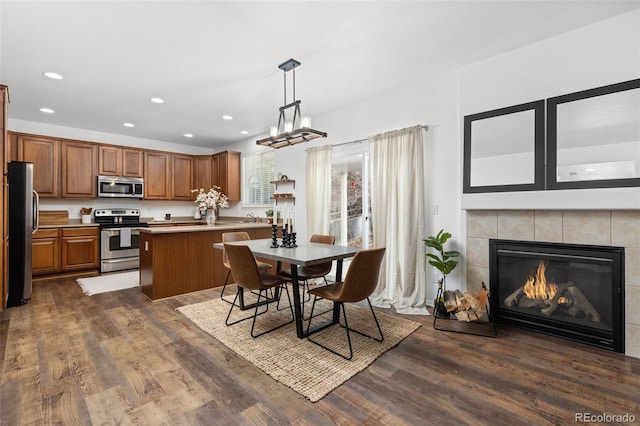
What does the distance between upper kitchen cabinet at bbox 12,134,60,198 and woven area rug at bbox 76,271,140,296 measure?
1665mm

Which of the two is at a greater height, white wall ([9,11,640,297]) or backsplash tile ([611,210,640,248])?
white wall ([9,11,640,297])

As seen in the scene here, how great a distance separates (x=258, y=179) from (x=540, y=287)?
4.90 meters

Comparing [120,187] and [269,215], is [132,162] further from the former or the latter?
[269,215]

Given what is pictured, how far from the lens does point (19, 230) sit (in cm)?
355

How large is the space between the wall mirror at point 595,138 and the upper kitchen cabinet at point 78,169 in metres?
6.81

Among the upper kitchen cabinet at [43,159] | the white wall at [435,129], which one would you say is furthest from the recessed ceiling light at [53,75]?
the white wall at [435,129]

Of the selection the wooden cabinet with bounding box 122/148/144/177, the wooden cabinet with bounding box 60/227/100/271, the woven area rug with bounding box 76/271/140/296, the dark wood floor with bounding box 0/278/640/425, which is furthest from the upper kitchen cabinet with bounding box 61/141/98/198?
the dark wood floor with bounding box 0/278/640/425

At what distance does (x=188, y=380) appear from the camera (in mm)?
1999

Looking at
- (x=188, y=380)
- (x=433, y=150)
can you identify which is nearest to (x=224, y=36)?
(x=433, y=150)

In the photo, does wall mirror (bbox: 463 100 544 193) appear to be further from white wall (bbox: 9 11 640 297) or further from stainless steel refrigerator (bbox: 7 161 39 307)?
stainless steel refrigerator (bbox: 7 161 39 307)

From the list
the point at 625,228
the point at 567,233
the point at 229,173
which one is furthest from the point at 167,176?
the point at 625,228

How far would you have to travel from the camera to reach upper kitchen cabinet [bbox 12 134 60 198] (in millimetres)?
4762

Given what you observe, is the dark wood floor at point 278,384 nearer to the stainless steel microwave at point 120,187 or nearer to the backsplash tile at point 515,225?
the backsplash tile at point 515,225

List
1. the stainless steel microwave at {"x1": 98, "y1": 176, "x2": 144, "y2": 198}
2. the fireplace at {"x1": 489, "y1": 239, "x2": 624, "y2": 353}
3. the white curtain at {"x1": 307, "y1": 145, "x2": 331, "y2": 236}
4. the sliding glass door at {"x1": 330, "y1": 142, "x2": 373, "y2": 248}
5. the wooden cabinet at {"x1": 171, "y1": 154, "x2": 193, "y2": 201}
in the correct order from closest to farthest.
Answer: the fireplace at {"x1": 489, "y1": 239, "x2": 624, "y2": 353} < the sliding glass door at {"x1": 330, "y1": 142, "x2": 373, "y2": 248} < the white curtain at {"x1": 307, "y1": 145, "x2": 331, "y2": 236} < the stainless steel microwave at {"x1": 98, "y1": 176, "x2": 144, "y2": 198} < the wooden cabinet at {"x1": 171, "y1": 154, "x2": 193, "y2": 201}
